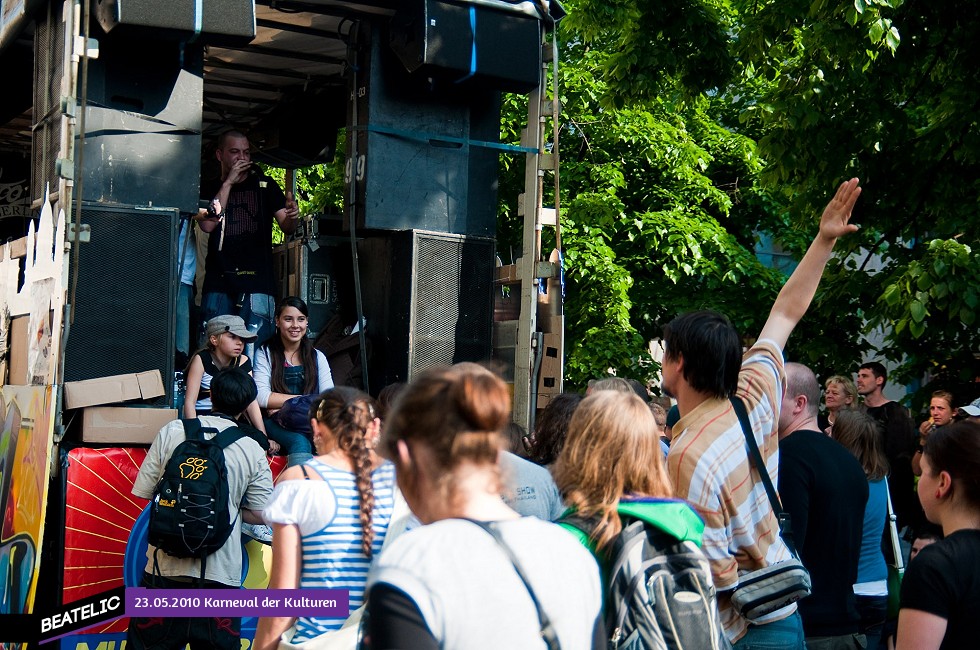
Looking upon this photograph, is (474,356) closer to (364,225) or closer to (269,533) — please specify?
(364,225)

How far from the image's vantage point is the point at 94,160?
719 centimetres

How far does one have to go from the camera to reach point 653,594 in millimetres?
2848

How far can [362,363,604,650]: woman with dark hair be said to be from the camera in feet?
6.55

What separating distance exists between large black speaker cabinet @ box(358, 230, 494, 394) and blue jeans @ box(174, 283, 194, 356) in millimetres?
1446

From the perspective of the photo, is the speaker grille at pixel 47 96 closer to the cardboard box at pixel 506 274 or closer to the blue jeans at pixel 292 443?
the blue jeans at pixel 292 443

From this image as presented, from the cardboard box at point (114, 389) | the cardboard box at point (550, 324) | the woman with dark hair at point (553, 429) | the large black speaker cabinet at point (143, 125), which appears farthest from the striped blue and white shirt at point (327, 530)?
the cardboard box at point (550, 324)

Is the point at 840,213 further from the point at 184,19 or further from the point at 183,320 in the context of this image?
the point at 183,320

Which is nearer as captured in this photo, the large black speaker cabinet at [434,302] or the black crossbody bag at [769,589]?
the black crossbody bag at [769,589]

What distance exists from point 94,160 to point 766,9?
19.4ft

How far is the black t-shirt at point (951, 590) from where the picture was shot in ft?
9.86

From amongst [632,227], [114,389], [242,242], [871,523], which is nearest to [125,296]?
[114,389]

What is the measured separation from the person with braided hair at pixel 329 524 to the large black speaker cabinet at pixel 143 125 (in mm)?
3941

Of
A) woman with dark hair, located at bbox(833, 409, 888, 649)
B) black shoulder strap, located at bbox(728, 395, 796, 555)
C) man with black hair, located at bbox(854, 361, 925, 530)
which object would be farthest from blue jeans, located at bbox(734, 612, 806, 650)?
man with black hair, located at bbox(854, 361, 925, 530)

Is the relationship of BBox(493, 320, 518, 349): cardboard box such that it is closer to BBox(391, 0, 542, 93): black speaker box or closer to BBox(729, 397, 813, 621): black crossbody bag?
BBox(391, 0, 542, 93): black speaker box
